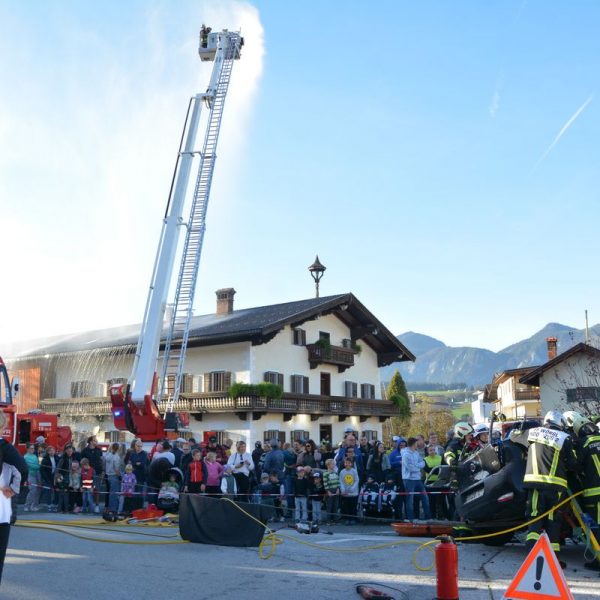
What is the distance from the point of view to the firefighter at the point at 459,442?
36.4 ft

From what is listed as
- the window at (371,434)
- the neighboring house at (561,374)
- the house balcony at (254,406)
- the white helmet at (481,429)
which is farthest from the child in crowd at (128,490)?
the neighboring house at (561,374)

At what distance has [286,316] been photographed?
33188 millimetres

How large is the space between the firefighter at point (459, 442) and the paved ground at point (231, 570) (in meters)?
1.41

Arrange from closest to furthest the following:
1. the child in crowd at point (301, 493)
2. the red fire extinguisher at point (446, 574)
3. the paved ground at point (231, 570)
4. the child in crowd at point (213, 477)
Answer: the red fire extinguisher at point (446, 574), the paved ground at point (231, 570), the child in crowd at point (213, 477), the child in crowd at point (301, 493)

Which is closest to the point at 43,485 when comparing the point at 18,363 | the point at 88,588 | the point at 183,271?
the point at 183,271

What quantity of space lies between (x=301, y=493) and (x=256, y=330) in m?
16.2

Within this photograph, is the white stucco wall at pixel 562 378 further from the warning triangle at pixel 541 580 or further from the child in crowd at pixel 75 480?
the warning triangle at pixel 541 580

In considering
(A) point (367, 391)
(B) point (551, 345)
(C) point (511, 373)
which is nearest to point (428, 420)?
(B) point (551, 345)

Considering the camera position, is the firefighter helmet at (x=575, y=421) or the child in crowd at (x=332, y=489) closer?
the firefighter helmet at (x=575, y=421)

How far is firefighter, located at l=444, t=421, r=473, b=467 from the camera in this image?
1110 centimetres

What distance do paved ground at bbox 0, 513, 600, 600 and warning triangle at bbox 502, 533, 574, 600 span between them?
1.27 m

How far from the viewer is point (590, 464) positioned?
26.3 feet

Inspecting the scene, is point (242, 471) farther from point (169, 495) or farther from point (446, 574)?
point (446, 574)

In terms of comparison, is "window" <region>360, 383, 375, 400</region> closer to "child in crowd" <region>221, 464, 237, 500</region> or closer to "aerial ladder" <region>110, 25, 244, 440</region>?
"aerial ladder" <region>110, 25, 244, 440</region>
